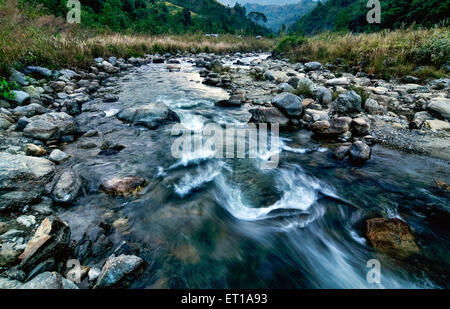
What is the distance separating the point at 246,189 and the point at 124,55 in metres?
13.9

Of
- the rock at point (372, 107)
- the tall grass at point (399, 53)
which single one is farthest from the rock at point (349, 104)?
the tall grass at point (399, 53)

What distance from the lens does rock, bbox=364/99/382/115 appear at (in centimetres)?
533

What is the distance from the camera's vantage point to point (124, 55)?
13.2m

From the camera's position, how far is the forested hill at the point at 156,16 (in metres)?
23.2

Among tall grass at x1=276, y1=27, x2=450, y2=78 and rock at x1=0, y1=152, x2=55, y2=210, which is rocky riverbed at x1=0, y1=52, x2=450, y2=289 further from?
tall grass at x1=276, y1=27, x2=450, y2=78

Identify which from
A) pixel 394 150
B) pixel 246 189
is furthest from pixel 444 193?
pixel 246 189

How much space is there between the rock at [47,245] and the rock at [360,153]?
440 centimetres

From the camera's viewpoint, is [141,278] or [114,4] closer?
[141,278]

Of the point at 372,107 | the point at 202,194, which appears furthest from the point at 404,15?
the point at 202,194

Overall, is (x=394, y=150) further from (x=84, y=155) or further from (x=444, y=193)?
(x=84, y=155)

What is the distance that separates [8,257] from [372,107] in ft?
23.3

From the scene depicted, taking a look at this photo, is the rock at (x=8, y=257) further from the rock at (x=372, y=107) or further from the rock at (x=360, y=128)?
the rock at (x=372, y=107)

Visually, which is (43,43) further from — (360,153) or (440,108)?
(440,108)

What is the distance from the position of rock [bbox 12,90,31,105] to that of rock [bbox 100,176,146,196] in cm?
399
